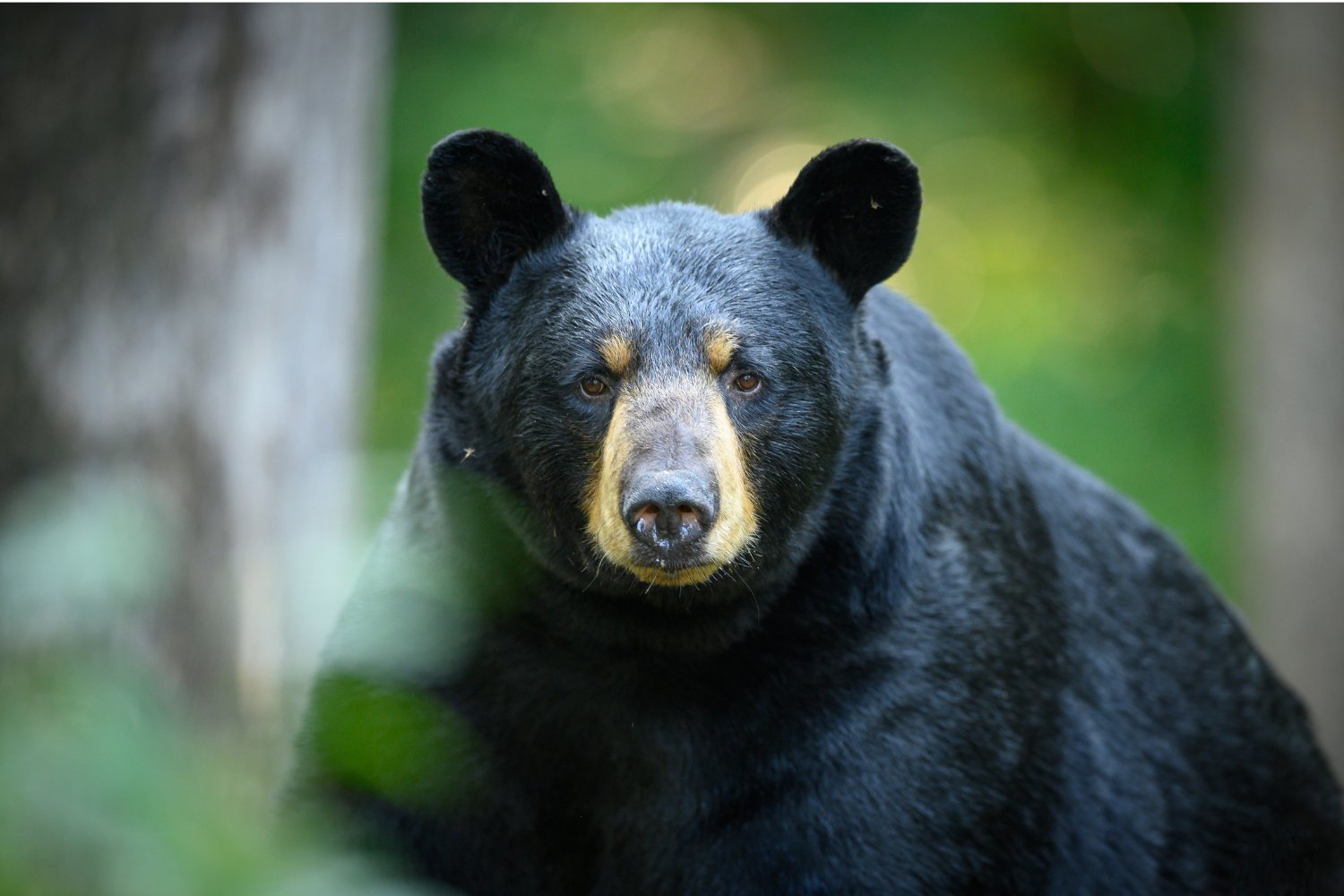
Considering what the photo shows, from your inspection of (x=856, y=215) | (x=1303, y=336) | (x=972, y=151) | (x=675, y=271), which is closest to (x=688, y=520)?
(x=675, y=271)

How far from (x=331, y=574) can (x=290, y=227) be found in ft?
16.5

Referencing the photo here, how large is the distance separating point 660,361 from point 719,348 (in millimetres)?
149

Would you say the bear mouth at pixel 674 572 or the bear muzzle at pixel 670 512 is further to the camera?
the bear mouth at pixel 674 572

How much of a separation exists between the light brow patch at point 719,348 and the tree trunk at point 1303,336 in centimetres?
803

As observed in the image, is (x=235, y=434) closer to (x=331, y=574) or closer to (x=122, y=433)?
(x=122, y=433)

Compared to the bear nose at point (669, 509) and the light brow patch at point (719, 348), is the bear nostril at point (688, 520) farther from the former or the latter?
the light brow patch at point (719, 348)

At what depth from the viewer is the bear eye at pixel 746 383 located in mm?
3584

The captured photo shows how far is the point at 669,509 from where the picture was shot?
10.5ft

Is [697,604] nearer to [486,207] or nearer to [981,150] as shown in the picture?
[486,207]

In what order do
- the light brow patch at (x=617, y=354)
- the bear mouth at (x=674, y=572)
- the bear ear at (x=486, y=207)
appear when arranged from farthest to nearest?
the bear ear at (x=486, y=207) → the light brow patch at (x=617, y=354) → the bear mouth at (x=674, y=572)

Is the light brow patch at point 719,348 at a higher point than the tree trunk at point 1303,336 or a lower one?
lower

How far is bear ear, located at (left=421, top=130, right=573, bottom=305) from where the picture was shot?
12.4 feet

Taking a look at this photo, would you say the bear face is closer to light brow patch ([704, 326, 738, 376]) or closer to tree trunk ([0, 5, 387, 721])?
light brow patch ([704, 326, 738, 376])

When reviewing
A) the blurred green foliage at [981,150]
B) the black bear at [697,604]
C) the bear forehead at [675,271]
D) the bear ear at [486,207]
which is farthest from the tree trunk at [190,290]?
the blurred green foliage at [981,150]
